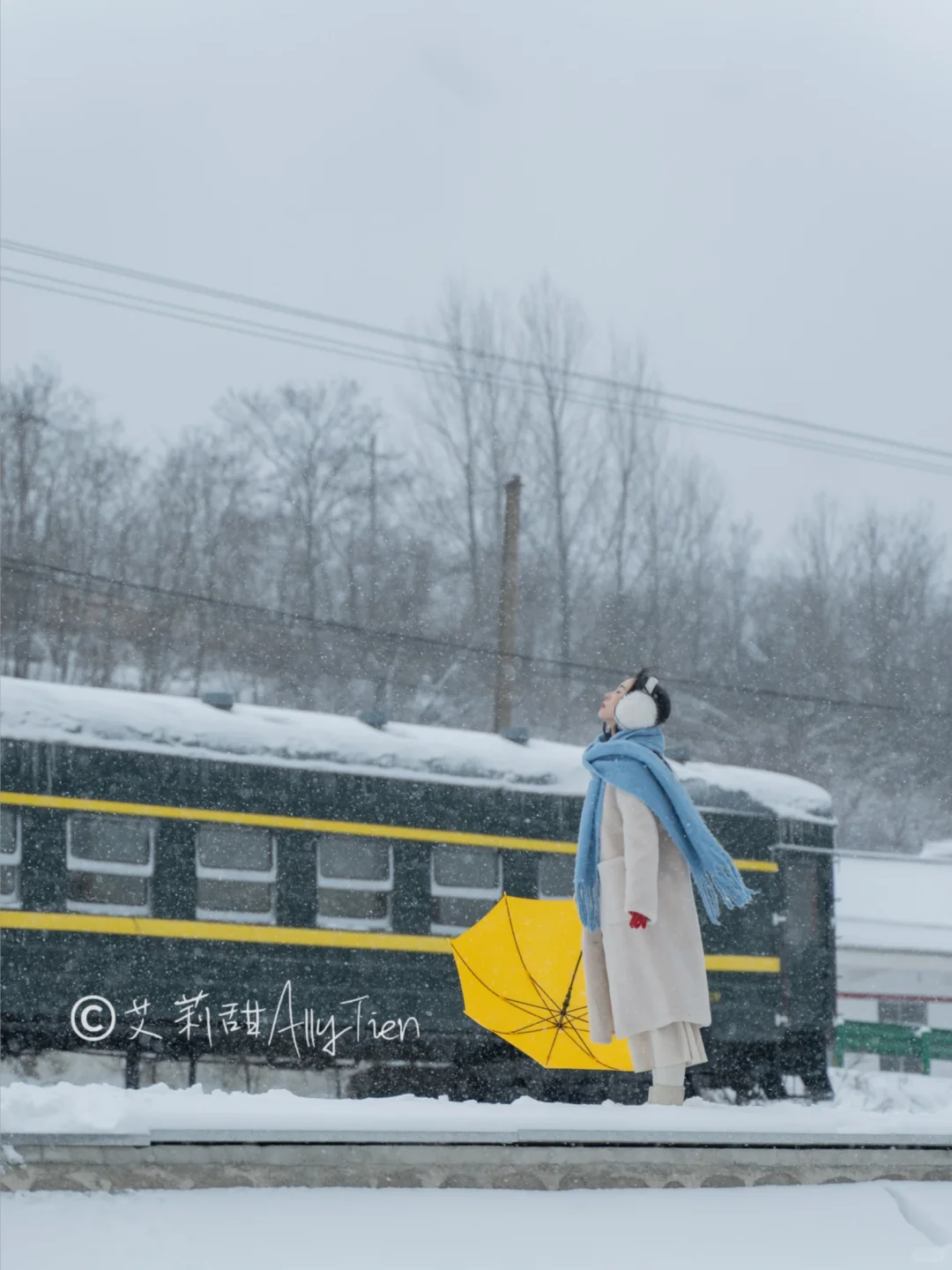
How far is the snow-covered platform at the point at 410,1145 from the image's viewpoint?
275 centimetres

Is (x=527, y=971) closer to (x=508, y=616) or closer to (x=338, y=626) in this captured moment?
(x=508, y=616)

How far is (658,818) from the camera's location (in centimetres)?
466

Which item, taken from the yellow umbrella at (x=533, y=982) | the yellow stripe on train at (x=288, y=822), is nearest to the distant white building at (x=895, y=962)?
the yellow stripe on train at (x=288, y=822)

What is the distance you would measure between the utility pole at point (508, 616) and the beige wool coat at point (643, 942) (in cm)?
1192

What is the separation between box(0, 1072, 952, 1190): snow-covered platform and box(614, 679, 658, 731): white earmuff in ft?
4.50

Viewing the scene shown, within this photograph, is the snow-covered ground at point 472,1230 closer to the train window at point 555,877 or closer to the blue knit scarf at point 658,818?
the blue knit scarf at point 658,818

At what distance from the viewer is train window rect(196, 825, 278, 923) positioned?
786 centimetres

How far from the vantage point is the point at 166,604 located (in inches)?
911

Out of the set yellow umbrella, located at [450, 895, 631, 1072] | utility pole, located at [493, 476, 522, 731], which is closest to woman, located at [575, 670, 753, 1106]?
yellow umbrella, located at [450, 895, 631, 1072]

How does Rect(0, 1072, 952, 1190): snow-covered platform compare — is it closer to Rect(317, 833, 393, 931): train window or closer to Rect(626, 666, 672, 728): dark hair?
Rect(626, 666, 672, 728): dark hair

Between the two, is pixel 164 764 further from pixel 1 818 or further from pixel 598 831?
pixel 598 831

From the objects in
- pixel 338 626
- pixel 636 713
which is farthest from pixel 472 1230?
pixel 338 626

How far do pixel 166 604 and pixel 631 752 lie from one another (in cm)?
1923

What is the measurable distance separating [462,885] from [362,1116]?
5.39 metres
